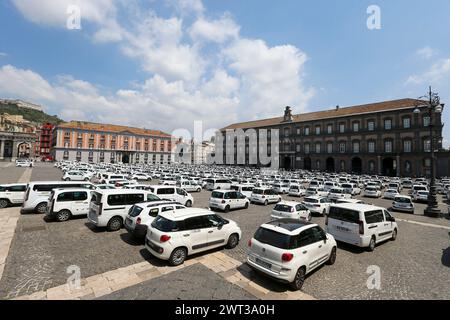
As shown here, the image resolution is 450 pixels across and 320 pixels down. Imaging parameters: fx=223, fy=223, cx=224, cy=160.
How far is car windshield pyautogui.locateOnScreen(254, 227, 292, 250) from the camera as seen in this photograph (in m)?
5.93

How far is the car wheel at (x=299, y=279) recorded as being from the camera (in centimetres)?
577

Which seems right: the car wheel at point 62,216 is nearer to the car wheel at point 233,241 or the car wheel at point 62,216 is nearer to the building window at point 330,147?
the car wheel at point 233,241

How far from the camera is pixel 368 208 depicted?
914 centimetres

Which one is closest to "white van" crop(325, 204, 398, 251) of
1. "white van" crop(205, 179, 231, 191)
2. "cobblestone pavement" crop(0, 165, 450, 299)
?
"cobblestone pavement" crop(0, 165, 450, 299)

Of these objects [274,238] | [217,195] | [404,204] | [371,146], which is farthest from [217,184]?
[371,146]

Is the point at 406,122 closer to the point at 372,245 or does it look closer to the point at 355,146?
the point at 355,146

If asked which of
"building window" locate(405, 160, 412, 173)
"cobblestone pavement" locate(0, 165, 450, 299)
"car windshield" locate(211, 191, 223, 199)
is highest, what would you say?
"building window" locate(405, 160, 412, 173)

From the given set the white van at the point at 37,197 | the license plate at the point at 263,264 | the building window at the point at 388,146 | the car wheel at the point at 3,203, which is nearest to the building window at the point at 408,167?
the building window at the point at 388,146

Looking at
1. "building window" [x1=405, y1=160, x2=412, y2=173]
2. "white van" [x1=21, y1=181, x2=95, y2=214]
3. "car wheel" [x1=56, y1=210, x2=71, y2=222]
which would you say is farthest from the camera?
"building window" [x1=405, y1=160, x2=412, y2=173]

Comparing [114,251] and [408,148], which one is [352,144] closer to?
[408,148]

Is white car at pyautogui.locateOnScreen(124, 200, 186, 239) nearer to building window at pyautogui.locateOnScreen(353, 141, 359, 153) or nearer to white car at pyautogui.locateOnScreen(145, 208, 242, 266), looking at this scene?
white car at pyautogui.locateOnScreen(145, 208, 242, 266)

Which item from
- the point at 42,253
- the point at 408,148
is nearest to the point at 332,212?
the point at 42,253

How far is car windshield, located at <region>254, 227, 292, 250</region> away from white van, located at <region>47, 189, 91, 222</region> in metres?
10.6
